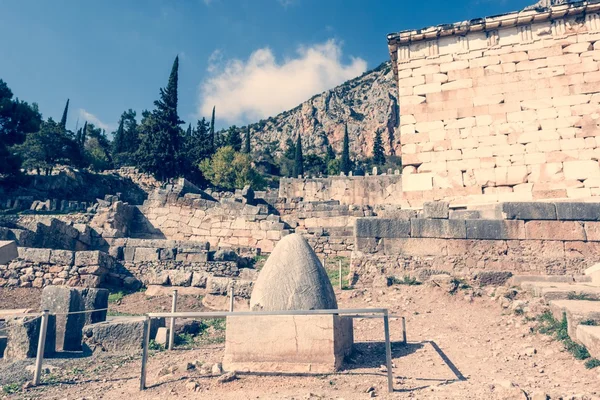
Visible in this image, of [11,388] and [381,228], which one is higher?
[381,228]

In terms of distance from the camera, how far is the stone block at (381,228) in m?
8.19

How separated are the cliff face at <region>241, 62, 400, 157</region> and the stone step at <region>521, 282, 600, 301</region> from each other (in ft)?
253

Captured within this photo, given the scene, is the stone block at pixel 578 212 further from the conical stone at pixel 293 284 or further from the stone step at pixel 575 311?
the conical stone at pixel 293 284

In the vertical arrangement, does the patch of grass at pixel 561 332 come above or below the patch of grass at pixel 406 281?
below

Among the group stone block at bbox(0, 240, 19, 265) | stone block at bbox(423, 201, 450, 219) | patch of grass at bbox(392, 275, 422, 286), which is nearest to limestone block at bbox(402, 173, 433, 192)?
stone block at bbox(423, 201, 450, 219)

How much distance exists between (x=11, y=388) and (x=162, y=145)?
34.5 meters

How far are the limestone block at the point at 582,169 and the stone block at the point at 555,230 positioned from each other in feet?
5.79

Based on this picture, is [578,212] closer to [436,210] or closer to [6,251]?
[436,210]

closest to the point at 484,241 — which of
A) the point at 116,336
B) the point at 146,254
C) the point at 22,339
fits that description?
the point at 116,336

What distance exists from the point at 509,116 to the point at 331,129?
262ft

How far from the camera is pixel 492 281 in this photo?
7.29 m

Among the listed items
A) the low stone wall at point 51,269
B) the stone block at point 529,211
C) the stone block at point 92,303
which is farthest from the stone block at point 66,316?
the stone block at point 529,211

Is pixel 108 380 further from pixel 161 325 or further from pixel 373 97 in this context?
pixel 373 97

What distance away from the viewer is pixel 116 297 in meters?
9.38
